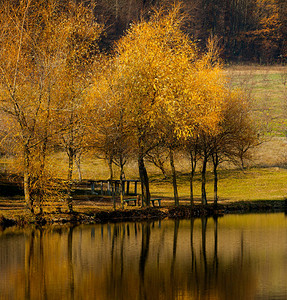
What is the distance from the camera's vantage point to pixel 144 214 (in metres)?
34.7

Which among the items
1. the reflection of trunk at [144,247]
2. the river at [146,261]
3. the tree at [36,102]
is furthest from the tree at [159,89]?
the river at [146,261]

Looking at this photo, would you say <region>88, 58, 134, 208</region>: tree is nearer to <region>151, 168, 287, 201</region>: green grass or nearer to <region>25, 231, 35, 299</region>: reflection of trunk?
<region>25, 231, 35, 299</region>: reflection of trunk

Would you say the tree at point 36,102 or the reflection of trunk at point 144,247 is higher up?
the tree at point 36,102

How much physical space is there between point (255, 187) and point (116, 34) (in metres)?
54.5

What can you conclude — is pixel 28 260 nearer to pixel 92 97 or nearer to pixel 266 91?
pixel 92 97

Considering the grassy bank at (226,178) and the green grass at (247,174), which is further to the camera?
the green grass at (247,174)

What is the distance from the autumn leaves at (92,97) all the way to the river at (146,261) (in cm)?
445

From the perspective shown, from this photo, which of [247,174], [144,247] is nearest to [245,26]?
[247,174]

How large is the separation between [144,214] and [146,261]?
40.2ft

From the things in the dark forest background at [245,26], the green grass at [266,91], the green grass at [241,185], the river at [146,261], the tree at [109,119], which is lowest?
the river at [146,261]

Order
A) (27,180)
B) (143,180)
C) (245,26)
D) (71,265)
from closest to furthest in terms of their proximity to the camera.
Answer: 1. (71,265)
2. (27,180)
3. (143,180)
4. (245,26)

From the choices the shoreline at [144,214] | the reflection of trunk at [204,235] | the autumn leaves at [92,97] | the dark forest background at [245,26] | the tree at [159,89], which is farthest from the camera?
the dark forest background at [245,26]

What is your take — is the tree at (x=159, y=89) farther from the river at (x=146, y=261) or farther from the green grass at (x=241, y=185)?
the green grass at (x=241, y=185)

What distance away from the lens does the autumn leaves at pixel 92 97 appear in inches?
1174
